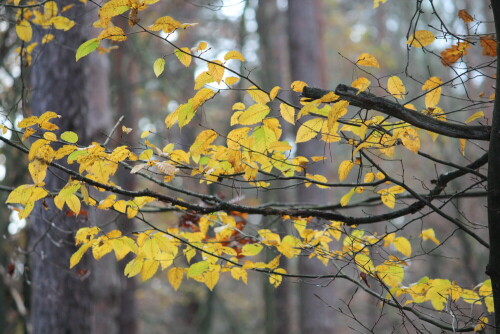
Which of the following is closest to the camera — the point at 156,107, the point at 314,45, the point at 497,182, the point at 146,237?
the point at 497,182

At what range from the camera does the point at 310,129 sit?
5.85 ft

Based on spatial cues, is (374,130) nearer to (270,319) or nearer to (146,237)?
(146,237)

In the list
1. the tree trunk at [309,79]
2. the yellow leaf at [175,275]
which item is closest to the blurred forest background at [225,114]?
the tree trunk at [309,79]

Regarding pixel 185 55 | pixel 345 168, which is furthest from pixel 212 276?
pixel 185 55

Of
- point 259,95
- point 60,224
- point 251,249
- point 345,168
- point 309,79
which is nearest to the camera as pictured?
point 259,95

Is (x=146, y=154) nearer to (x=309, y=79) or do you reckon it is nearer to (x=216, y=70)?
(x=216, y=70)

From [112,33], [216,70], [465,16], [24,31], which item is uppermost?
[24,31]

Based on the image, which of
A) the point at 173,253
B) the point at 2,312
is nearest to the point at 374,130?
the point at 173,253

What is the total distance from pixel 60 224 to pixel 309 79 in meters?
4.39

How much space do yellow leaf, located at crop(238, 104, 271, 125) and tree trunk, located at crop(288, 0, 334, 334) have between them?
5.04 m

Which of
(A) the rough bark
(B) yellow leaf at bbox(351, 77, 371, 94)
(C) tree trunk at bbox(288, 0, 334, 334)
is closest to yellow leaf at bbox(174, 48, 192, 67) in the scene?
(B) yellow leaf at bbox(351, 77, 371, 94)

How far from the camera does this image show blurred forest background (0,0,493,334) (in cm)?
455

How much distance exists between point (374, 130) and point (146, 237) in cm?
101

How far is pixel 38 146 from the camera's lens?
169 cm
